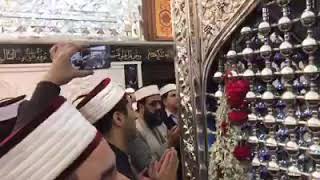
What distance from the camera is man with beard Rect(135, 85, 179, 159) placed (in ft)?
7.08

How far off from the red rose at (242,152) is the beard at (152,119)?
1.03 meters

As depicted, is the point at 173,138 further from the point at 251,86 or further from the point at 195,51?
the point at 251,86

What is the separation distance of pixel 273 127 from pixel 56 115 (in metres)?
0.59

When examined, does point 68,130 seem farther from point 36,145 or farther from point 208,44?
point 208,44

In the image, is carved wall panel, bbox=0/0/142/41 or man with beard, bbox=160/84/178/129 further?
carved wall panel, bbox=0/0/142/41

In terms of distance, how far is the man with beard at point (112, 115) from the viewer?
142 centimetres

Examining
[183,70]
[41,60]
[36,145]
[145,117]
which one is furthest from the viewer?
[41,60]

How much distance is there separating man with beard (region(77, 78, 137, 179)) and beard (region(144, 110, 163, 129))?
24.3 inches

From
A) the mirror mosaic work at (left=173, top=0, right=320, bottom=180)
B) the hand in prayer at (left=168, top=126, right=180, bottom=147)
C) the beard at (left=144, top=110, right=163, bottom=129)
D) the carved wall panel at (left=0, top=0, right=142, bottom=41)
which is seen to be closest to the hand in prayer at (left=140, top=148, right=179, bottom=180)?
the mirror mosaic work at (left=173, top=0, right=320, bottom=180)

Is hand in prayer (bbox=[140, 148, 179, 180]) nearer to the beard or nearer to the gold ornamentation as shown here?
the gold ornamentation

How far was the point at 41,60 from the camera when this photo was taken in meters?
2.43

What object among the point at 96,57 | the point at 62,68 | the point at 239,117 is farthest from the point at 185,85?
the point at 96,57

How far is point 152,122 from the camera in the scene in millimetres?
2229

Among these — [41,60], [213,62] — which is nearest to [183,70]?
[213,62]
